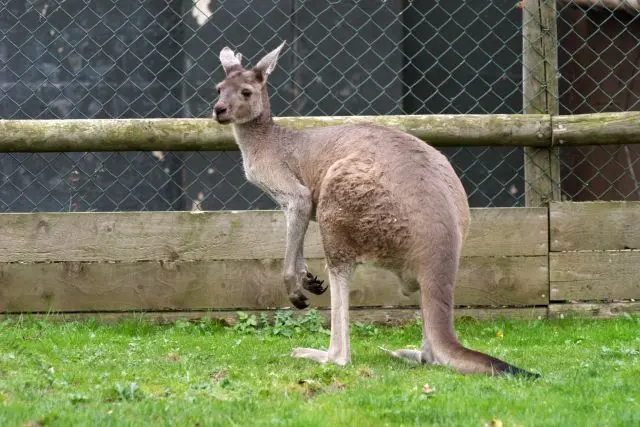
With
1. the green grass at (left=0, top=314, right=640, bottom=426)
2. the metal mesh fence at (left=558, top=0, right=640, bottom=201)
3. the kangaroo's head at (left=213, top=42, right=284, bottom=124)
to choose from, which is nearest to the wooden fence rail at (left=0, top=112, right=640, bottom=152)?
the metal mesh fence at (left=558, top=0, right=640, bottom=201)

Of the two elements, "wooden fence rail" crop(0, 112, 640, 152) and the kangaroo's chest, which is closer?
the kangaroo's chest

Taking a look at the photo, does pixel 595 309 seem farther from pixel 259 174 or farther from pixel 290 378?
pixel 290 378

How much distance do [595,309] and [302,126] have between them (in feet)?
7.45

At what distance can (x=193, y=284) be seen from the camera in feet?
22.8

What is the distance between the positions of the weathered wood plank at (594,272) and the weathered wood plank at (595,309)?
0.09 meters

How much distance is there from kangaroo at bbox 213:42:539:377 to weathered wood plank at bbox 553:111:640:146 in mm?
1814

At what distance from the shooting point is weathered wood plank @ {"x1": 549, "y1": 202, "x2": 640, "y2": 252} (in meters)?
6.96

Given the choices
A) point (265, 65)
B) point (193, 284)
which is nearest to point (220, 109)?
point (265, 65)

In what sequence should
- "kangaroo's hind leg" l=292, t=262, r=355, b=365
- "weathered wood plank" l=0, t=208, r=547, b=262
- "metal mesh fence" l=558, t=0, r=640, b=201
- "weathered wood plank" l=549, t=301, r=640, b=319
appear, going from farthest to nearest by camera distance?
"metal mesh fence" l=558, t=0, r=640, b=201 < "weathered wood plank" l=549, t=301, r=640, b=319 < "weathered wood plank" l=0, t=208, r=547, b=262 < "kangaroo's hind leg" l=292, t=262, r=355, b=365

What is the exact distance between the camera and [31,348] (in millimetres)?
5770

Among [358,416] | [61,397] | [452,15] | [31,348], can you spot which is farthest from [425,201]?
[452,15]

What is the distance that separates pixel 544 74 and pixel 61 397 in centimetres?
418

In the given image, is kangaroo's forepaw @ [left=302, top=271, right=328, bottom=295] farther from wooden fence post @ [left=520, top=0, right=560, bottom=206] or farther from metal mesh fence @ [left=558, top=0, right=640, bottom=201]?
metal mesh fence @ [left=558, top=0, right=640, bottom=201]

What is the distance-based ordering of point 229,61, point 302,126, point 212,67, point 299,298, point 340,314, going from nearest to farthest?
point 340,314, point 299,298, point 229,61, point 302,126, point 212,67
